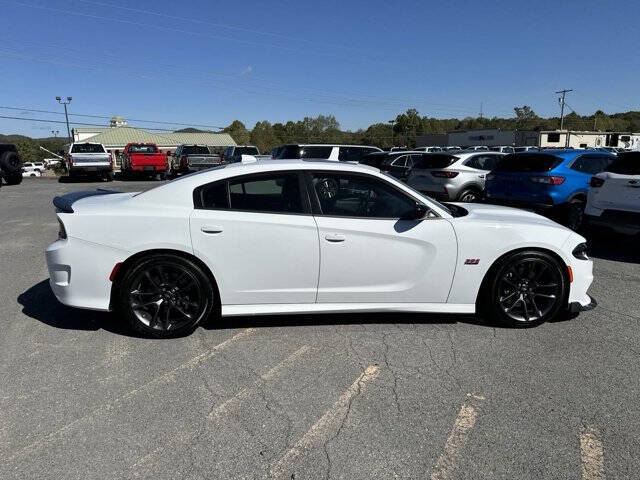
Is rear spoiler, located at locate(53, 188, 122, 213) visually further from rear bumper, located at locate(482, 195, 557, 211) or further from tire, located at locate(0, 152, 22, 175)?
tire, located at locate(0, 152, 22, 175)

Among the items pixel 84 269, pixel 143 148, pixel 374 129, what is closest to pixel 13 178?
pixel 143 148

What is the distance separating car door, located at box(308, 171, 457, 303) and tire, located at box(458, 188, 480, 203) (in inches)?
312

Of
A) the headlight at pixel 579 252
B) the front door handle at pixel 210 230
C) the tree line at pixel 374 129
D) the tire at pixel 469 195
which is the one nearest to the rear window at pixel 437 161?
the tire at pixel 469 195

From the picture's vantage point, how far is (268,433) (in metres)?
2.77

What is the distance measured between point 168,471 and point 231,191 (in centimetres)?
230

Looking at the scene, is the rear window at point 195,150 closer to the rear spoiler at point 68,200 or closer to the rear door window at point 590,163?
the rear door window at point 590,163

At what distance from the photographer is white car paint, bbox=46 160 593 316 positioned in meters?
3.91

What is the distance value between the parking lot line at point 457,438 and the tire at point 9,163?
22657 mm

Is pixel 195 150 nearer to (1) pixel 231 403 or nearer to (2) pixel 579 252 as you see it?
(2) pixel 579 252

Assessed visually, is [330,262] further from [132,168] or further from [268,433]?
[132,168]

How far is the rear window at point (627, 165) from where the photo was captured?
6906mm

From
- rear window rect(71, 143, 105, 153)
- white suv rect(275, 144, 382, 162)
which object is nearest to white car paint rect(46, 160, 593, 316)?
white suv rect(275, 144, 382, 162)

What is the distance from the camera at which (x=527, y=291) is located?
4.27 m

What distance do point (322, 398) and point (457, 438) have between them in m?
0.89
